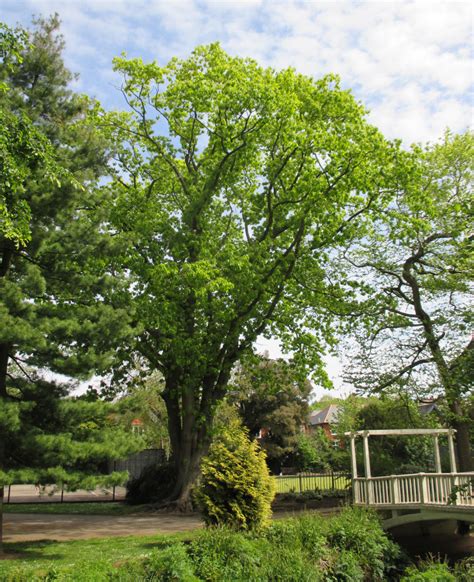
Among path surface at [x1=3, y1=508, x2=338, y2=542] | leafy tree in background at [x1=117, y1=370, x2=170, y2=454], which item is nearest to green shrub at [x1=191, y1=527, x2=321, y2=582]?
path surface at [x1=3, y1=508, x2=338, y2=542]

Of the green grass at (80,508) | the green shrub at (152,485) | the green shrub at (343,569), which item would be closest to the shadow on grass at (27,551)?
the green shrub at (343,569)

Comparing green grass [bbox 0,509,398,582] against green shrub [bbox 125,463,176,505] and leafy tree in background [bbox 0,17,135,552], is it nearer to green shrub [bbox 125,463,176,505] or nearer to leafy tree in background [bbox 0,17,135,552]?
leafy tree in background [bbox 0,17,135,552]

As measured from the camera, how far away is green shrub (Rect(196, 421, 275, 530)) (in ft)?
42.8

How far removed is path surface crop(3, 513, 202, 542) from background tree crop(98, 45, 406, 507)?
8.07 ft

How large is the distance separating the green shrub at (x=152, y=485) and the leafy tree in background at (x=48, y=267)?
511 inches

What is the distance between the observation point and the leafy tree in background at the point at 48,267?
11.4 m

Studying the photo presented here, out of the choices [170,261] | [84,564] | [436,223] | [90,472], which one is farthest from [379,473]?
[84,564]

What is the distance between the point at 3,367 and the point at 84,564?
4.56 m

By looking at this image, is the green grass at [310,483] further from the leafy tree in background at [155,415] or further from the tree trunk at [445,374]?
the tree trunk at [445,374]

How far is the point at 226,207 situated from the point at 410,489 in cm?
1206

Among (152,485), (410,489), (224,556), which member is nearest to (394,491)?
(410,489)

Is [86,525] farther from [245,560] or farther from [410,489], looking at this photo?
[410,489]

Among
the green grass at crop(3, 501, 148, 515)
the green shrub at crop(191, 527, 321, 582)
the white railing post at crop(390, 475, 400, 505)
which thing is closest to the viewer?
the green shrub at crop(191, 527, 321, 582)

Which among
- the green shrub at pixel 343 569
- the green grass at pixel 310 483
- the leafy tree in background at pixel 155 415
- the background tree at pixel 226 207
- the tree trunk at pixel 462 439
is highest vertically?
the background tree at pixel 226 207
